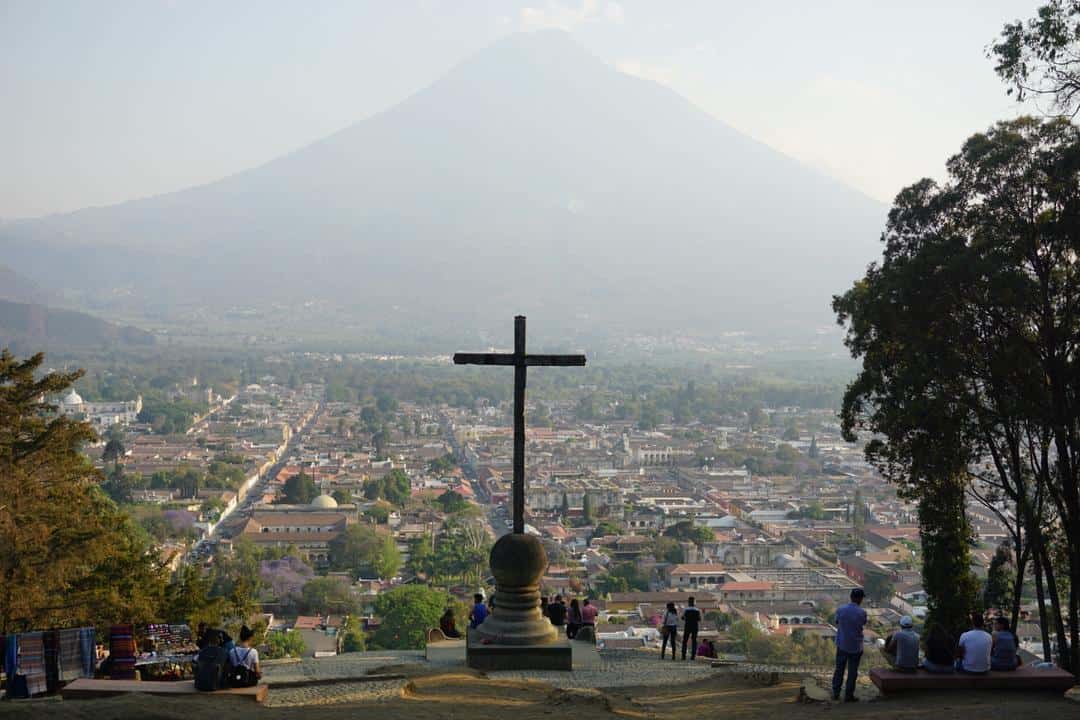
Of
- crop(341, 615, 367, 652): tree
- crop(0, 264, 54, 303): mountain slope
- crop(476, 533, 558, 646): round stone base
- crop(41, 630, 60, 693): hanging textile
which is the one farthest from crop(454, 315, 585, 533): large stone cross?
crop(0, 264, 54, 303): mountain slope

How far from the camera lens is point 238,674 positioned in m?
8.03

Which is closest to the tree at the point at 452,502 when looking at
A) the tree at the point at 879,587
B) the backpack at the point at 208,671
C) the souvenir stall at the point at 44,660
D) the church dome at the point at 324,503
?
the church dome at the point at 324,503

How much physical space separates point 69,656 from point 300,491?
45.1m

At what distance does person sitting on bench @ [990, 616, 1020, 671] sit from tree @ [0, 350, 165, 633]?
10.4m

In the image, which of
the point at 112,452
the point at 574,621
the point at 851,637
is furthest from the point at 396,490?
the point at 851,637

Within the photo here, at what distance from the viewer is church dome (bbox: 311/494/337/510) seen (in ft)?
165

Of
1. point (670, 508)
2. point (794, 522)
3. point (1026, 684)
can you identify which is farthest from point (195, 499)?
point (1026, 684)

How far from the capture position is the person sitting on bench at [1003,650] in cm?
805

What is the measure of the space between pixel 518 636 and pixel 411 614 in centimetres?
1773

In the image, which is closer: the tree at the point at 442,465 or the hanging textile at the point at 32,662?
the hanging textile at the point at 32,662

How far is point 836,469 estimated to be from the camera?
222 feet

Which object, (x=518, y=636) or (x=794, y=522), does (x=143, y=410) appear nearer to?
(x=794, y=522)

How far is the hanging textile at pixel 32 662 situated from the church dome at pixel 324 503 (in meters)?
42.6

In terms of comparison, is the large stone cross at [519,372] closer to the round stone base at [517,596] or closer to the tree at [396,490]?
the round stone base at [517,596]
